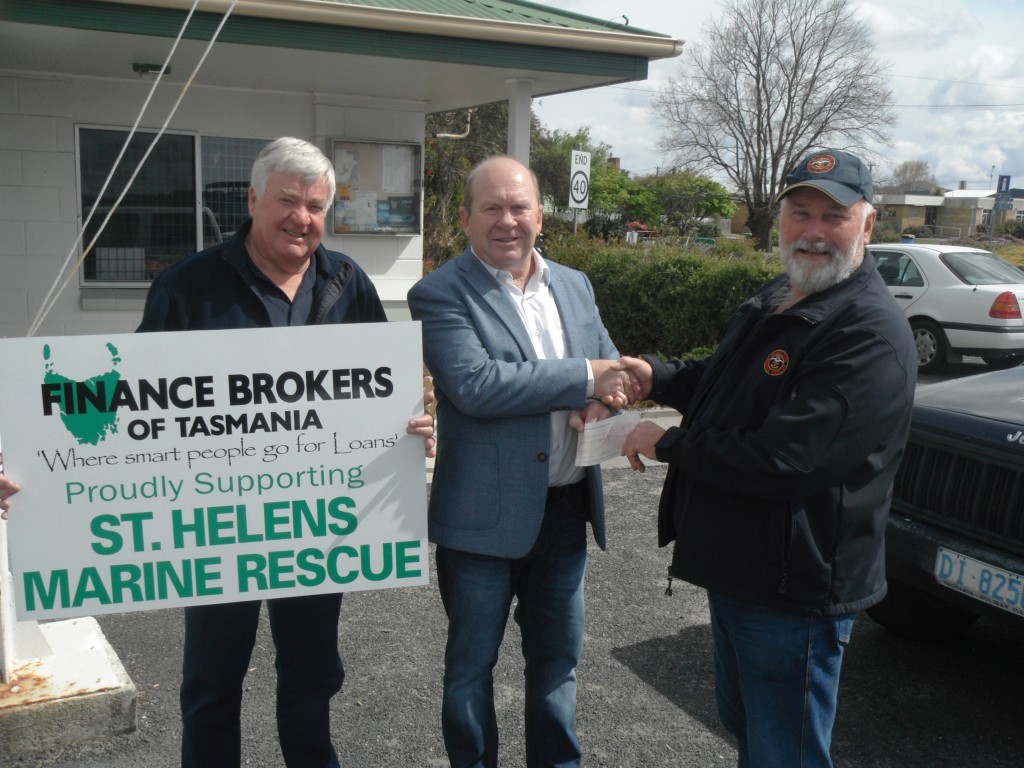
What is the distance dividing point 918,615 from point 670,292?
23.8 ft

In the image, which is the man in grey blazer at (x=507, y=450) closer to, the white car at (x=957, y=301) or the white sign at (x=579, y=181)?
the white sign at (x=579, y=181)

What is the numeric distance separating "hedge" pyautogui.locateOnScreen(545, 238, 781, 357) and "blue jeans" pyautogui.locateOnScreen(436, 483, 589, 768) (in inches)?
322

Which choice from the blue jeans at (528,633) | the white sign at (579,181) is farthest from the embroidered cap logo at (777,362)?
the white sign at (579,181)

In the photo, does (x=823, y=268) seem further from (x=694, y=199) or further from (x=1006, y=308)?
(x=694, y=199)

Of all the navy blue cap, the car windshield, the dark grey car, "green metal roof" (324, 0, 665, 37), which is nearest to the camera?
the navy blue cap

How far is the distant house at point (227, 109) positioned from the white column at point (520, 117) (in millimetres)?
19

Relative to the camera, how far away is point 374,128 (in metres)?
9.96

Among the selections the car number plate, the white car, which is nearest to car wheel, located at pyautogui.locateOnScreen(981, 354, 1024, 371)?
the white car

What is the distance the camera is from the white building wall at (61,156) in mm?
8555

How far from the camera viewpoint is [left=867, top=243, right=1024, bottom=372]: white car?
12570 mm

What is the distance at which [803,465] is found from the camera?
2.19 metres

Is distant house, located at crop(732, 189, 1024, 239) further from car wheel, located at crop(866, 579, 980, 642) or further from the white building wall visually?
car wheel, located at crop(866, 579, 980, 642)

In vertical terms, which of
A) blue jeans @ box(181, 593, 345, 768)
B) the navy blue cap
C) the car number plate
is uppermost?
the navy blue cap

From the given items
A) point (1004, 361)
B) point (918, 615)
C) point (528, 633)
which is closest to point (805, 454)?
point (528, 633)
